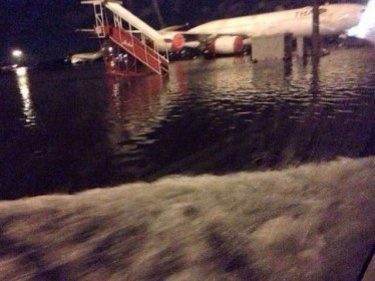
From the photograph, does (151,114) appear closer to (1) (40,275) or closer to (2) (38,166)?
(2) (38,166)

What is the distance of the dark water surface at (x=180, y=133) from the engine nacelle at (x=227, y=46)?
79.5 feet

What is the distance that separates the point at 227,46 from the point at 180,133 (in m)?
31.0

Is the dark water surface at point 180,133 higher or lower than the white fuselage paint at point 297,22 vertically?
lower

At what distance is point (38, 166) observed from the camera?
24.8 feet

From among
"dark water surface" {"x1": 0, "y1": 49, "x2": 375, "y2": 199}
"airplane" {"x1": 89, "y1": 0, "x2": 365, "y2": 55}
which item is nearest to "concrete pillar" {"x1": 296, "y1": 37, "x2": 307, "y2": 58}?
"airplane" {"x1": 89, "y1": 0, "x2": 365, "y2": 55}

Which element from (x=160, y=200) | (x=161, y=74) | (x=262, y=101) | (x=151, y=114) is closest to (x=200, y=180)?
(x=160, y=200)

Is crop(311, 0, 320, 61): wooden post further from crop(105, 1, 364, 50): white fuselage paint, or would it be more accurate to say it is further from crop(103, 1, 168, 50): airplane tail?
crop(103, 1, 168, 50): airplane tail

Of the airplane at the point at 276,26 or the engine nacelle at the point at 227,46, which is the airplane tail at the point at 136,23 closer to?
the airplane at the point at 276,26

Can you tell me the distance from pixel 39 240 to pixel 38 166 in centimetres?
349

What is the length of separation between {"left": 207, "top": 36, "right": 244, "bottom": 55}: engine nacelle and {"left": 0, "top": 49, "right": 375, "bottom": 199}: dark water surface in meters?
24.2

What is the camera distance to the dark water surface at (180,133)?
22.8 feet

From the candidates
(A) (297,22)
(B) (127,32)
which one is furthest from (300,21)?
(B) (127,32)

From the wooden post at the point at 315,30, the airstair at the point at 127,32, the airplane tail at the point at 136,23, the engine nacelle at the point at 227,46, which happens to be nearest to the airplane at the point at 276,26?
the engine nacelle at the point at 227,46

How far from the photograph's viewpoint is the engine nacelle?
38.7 metres
